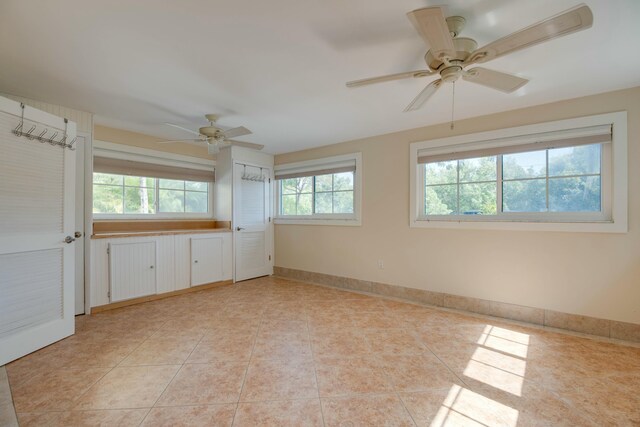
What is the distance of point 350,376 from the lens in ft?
6.38

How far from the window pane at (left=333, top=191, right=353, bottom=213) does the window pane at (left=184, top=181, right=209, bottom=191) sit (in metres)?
2.23

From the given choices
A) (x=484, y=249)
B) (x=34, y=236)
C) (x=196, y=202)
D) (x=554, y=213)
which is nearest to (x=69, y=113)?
(x=34, y=236)

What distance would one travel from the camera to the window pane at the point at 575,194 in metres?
2.71

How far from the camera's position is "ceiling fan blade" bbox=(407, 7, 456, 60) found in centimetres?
126

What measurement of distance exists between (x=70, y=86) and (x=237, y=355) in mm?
2798

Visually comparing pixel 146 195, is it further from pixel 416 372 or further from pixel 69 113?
pixel 416 372

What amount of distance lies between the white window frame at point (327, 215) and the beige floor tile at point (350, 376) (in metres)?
2.29

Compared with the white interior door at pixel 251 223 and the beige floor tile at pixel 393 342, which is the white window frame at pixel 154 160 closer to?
the white interior door at pixel 251 223

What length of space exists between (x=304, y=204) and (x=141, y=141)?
261 centimetres

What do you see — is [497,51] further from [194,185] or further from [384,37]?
[194,185]

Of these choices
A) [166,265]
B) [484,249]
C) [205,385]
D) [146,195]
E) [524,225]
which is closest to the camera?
[205,385]

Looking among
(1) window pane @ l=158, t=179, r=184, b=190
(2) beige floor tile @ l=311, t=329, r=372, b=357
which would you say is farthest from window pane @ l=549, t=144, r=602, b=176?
(1) window pane @ l=158, t=179, r=184, b=190

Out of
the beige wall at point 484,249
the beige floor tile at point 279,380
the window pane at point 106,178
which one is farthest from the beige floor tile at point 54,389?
the beige wall at point 484,249

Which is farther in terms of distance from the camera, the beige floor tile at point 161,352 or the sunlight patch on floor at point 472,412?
the beige floor tile at point 161,352
